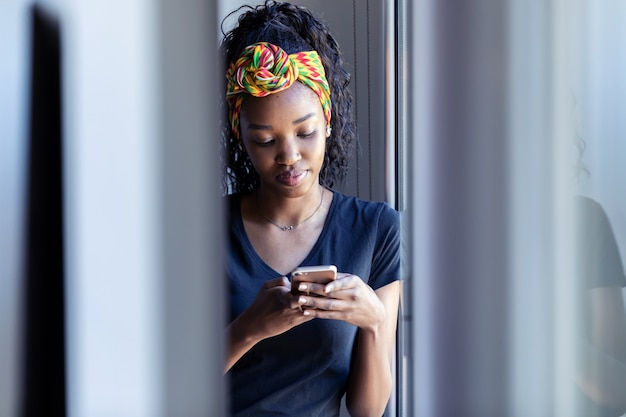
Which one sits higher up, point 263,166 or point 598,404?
point 263,166

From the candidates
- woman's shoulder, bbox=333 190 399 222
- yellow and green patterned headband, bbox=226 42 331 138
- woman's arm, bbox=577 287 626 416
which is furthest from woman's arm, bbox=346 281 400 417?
woman's arm, bbox=577 287 626 416

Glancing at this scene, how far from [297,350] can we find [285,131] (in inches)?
11.9

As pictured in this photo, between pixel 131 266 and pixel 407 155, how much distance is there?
0.08 metres

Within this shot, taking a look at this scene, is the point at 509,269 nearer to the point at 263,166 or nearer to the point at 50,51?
the point at 50,51

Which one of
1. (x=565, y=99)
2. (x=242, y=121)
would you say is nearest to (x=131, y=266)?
(x=565, y=99)

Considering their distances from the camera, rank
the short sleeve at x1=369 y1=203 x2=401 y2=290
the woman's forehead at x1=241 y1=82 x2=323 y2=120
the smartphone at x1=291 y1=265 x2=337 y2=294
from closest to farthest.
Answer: the smartphone at x1=291 y1=265 x2=337 y2=294 < the woman's forehead at x1=241 y1=82 x2=323 y2=120 < the short sleeve at x1=369 y1=203 x2=401 y2=290

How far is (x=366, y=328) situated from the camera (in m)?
0.84

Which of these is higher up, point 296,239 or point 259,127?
point 259,127

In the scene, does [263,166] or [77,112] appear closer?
[77,112]

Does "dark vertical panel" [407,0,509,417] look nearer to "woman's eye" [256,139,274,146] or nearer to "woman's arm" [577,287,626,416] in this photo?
"woman's arm" [577,287,626,416]

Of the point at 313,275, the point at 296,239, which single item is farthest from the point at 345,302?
the point at 296,239

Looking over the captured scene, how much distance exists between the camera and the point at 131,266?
0.15 metres

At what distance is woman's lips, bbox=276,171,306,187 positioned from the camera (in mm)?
858

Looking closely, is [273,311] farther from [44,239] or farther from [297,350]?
[44,239]
